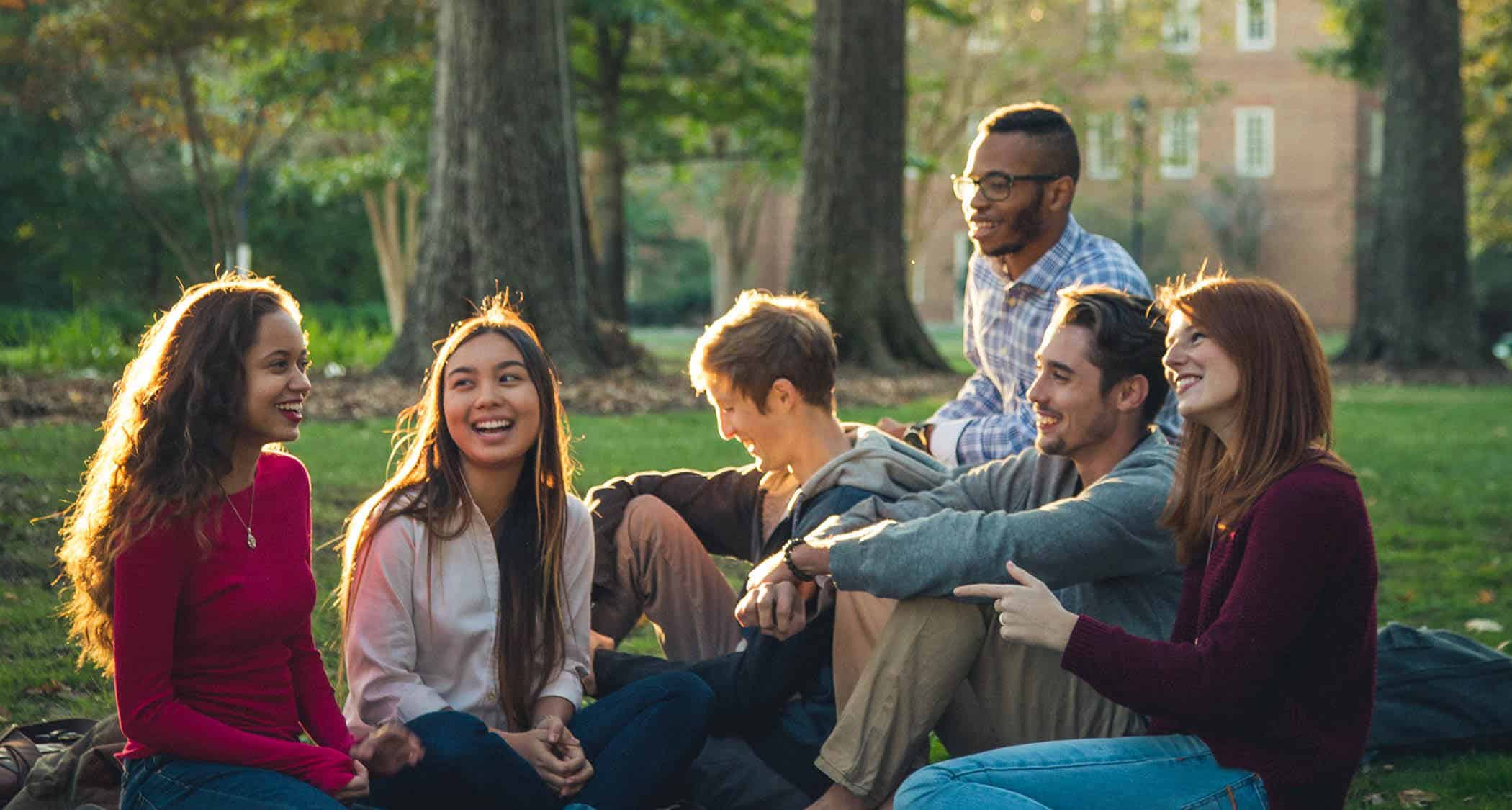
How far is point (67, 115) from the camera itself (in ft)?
64.9

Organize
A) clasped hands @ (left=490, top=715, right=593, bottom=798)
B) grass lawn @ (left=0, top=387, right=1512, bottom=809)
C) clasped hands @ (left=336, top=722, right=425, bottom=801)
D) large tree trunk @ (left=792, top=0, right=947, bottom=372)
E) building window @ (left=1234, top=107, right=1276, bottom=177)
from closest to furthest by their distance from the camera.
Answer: clasped hands @ (left=336, top=722, right=425, bottom=801) < clasped hands @ (left=490, top=715, right=593, bottom=798) < grass lawn @ (left=0, top=387, right=1512, bottom=809) < large tree trunk @ (left=792, top=0, right=947, bottom=372) < building window @ (left=1234, top=107, right=1276, bottom=177)

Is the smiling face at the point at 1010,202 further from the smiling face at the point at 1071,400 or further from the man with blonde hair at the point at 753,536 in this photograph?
the smiling face at the point at 1071,400

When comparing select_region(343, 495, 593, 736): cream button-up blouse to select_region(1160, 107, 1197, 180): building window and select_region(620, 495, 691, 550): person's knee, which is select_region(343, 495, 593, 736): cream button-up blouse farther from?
select_region(1160, 107, 1197, 180): building window

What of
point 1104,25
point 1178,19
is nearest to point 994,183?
point 1104,25

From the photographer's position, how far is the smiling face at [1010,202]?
5062mm

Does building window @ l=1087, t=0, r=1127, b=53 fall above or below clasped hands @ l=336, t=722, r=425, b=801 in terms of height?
above

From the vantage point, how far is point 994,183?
5.09 metres

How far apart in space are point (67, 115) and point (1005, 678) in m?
18.8

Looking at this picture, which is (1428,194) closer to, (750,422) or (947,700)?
(750,422)

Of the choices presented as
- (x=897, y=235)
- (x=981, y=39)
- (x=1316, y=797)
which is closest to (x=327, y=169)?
(x=897, y=235)

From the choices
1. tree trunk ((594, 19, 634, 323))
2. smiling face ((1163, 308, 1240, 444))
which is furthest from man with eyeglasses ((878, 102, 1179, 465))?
tree trunk ((594, 19, 634, 323))

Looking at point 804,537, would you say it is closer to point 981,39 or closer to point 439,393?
point 439,393

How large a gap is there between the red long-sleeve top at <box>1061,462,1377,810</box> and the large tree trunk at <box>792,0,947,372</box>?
13163 millimetres

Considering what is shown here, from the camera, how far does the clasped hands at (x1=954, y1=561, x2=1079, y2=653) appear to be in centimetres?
309
